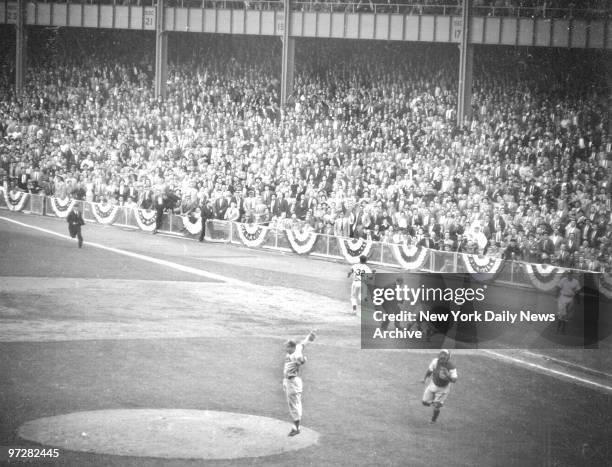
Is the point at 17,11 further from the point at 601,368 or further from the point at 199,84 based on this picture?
the point at 601,368

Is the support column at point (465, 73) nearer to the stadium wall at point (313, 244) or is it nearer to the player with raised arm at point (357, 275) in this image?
the stadium wall at point (313, 244)

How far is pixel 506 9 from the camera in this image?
46.8 metres

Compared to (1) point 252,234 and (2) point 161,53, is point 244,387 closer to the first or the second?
(1) point 252,234

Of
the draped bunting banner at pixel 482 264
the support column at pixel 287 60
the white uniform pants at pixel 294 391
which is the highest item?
the support column at pixel 287 60

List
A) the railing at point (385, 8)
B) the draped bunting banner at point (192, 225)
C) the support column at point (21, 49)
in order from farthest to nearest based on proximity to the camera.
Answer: the support column at point (21, 49) < the railing at point (385, 8) < the draped bunting banner at point (192, 225)

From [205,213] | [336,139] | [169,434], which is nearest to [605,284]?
[169,434]

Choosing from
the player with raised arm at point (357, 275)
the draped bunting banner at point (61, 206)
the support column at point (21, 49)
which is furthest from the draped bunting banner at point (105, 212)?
the player with raised arm at point (357, 275)

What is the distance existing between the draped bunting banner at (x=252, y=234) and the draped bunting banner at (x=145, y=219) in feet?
17.8

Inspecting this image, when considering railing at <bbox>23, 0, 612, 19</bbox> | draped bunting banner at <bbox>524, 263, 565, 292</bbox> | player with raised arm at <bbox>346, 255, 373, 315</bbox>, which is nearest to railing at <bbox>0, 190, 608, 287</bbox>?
draped bunting banner at <bbox>524, 263, 565, 292</bbox>

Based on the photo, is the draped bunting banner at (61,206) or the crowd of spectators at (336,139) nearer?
the crowd of spectators at (336,139)

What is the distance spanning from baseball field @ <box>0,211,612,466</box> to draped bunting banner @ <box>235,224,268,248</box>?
6507mm

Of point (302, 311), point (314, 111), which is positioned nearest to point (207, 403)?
point (302, 311)

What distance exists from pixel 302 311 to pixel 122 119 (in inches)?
1101

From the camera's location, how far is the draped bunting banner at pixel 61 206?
47.7 metres
